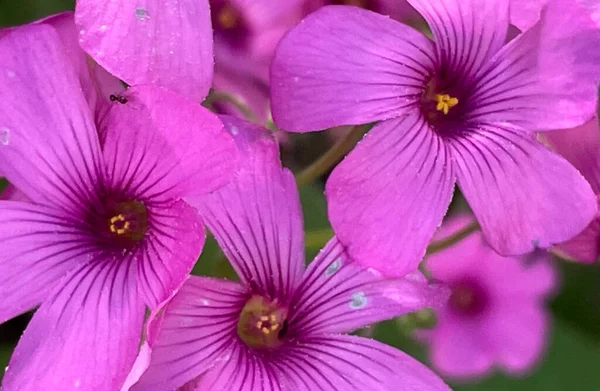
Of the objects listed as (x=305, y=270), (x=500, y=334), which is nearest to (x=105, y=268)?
(x=305, y=270)

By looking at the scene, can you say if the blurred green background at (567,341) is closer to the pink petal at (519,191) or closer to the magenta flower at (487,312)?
the magenta flower at (487,312)

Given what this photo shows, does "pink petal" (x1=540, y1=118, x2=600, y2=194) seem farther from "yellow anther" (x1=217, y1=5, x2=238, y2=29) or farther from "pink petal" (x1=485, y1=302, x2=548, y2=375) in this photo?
"pink petal" (x1=485, y1=302, x2=548, y2=375)

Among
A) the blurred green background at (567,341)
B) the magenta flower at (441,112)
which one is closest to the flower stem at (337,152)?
the magenta flower at (441,112)

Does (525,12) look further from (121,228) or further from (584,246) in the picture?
(121,228)

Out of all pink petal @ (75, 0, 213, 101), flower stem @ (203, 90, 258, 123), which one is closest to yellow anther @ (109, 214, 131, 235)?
pink petal @ (75, 0, 213, 101)

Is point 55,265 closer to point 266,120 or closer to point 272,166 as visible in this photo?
point 272,166
